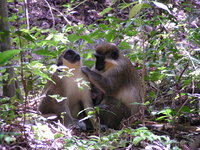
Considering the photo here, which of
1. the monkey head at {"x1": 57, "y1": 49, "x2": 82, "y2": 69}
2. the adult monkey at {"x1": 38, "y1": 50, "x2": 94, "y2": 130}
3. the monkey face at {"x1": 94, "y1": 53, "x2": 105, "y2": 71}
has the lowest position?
the adult monkey at {"x1": 38, "y1": 50, "x2": 94, "y2": 130}

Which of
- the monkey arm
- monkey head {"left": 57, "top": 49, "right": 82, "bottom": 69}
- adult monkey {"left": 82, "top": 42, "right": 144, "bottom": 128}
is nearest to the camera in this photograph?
monkey head {"left": 57, "top": 49, "right": 82, "bottom": 69}

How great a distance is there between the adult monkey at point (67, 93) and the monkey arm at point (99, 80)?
10 cm

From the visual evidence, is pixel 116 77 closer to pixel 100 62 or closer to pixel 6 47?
pixel 100 62

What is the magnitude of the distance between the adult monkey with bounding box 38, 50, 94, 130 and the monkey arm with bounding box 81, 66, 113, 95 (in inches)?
4.0

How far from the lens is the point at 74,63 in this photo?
505cm

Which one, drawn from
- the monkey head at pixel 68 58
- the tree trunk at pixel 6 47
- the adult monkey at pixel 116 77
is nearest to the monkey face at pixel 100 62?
the adult monkey at pixel 116 77

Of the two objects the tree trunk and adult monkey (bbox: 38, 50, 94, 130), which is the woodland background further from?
adult monkey (bbox: 38, 50, 94, 130)

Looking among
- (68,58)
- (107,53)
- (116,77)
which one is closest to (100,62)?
(107,53)

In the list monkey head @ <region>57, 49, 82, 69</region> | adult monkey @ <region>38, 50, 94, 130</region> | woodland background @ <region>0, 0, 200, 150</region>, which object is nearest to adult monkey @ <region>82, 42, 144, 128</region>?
woodland background @ <region>0, 0, 200, 150</region>

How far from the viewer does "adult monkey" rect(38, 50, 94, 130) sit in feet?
15.9

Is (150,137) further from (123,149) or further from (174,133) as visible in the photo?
(174,133)

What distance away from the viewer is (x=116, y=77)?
5.73 meters

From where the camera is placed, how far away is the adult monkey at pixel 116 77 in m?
Result: 5.63

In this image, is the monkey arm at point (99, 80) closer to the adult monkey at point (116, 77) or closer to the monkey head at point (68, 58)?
the adult monkey at point (116, 77)
